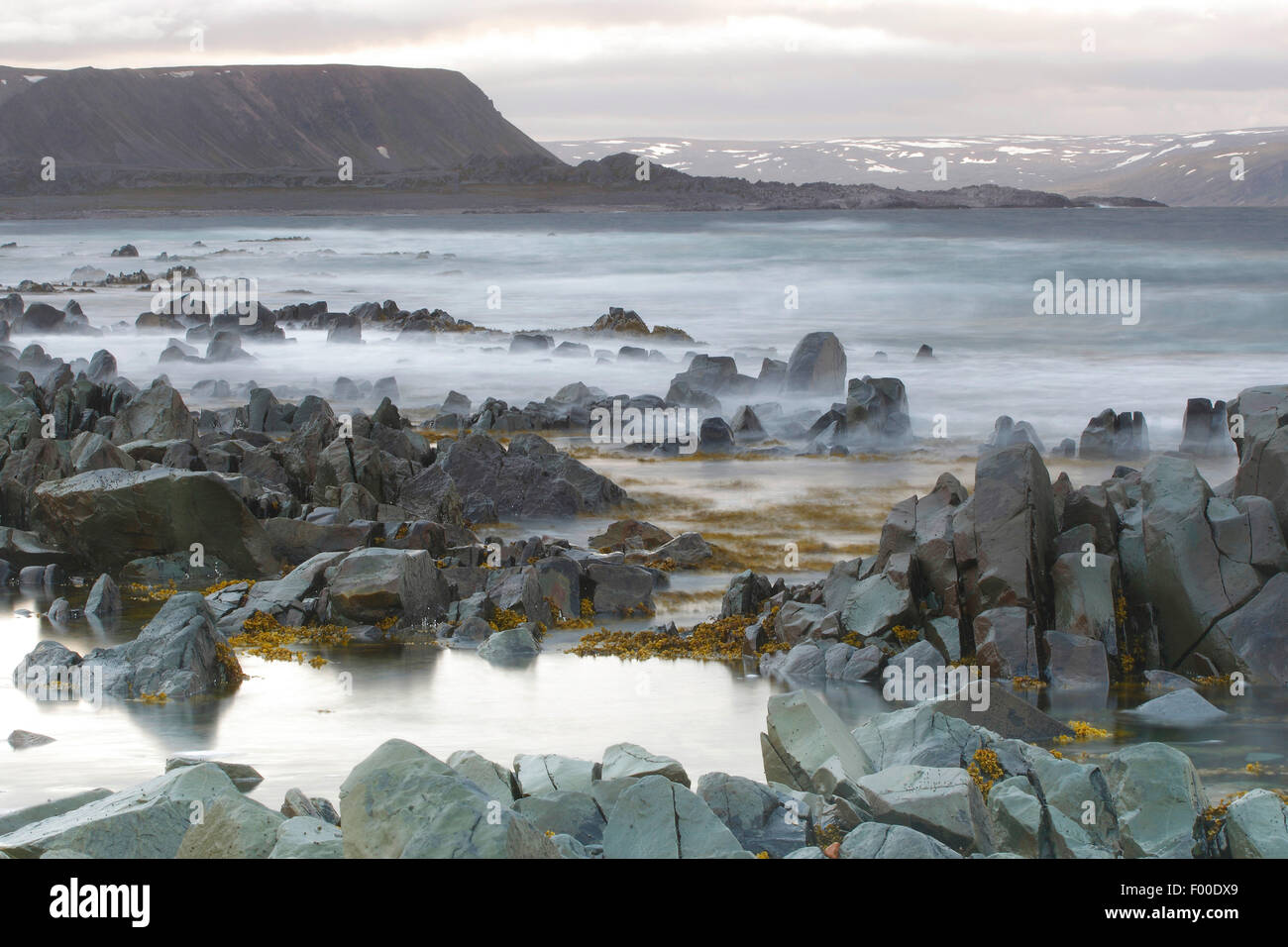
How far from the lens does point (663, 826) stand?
6.05 m

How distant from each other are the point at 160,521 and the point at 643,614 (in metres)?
4.96

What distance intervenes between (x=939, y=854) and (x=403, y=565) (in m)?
7.11

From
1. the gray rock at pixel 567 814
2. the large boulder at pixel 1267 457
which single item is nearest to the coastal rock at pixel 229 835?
the gray rock at pixel 567 814

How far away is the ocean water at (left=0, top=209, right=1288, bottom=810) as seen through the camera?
360 inches

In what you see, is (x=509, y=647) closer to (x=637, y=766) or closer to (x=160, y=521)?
(x=637, y=766)

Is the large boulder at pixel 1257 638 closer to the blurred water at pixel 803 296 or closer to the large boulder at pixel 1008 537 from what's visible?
the large boulder at pixel 1008 537

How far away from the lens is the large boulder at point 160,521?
1370cm

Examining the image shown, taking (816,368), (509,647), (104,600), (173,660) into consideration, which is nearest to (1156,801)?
(509,647)

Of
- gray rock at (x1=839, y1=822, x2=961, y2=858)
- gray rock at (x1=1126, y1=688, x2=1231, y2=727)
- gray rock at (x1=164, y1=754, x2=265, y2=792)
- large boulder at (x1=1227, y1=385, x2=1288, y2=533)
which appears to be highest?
large boulder at (x1=1227, y1=385, x2=1288, y2=533)

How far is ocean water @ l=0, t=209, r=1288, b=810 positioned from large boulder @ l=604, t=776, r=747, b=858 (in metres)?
2.25

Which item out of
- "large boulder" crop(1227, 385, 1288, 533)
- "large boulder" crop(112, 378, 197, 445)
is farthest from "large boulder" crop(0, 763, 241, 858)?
"large boulder" crop(112, 378, 197, 445)

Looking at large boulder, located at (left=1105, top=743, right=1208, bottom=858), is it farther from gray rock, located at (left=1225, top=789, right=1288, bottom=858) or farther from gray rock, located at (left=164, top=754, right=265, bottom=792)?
gray rock, located at (left=164, top=754, right=265, bottom=792)

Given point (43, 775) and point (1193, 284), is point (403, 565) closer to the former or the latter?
point (43, 775)

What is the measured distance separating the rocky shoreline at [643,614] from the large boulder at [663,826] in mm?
14
